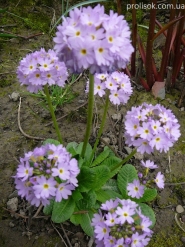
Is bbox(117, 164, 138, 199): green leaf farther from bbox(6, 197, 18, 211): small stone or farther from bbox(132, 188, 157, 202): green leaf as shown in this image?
bbox(6, 197, 18, 211): small stone

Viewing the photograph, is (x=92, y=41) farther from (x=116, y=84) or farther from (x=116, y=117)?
(x=116, y=117)

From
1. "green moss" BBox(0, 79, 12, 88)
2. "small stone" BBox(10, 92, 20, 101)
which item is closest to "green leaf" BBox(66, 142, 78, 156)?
"small stone" BBox(10, 92, 20, 101)

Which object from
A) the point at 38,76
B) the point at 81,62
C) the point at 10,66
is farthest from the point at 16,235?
the point at 10,66

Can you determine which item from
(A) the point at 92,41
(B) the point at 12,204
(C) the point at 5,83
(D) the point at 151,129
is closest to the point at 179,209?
(D) the point at 151,129

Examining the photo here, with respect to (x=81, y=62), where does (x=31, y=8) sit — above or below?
below

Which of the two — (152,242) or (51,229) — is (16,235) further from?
(152,242)
